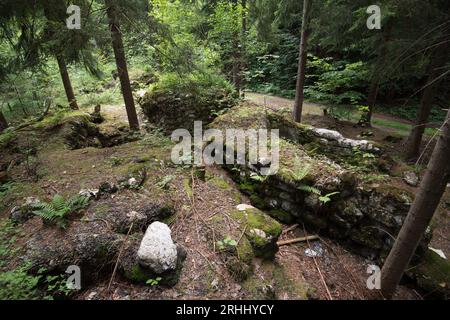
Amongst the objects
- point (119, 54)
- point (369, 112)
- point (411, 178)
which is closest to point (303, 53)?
point (369, 112)

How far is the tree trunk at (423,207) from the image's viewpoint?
10.2 ft

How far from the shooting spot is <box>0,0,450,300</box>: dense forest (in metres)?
3.52

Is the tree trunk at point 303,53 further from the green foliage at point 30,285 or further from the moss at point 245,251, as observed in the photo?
the green foliage at point 30,285

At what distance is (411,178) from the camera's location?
7.55 meters

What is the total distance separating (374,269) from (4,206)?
289 inches

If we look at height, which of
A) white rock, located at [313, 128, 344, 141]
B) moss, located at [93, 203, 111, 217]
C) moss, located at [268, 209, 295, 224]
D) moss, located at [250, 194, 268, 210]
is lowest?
moss, located at [268, 209, 295, 224]

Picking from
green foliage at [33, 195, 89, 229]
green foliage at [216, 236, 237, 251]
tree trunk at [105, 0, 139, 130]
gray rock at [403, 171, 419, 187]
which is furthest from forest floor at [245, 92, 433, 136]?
green foliage at [33, 195, 89, 229]

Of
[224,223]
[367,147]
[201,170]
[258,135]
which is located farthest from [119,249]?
[367,147]

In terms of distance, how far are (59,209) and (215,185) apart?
9.85 feet

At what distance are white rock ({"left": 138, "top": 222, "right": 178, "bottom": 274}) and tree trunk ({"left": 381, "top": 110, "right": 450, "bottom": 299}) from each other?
3400 mm

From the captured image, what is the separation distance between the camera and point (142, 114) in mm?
10664

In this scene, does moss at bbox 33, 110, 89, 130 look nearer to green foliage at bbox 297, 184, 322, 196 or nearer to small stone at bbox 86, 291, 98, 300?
small stone at bbox 86, 291, 98, 300

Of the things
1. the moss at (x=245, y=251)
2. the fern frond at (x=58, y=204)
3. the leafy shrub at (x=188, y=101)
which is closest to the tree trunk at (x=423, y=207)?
the moss at (x=245, y=251)

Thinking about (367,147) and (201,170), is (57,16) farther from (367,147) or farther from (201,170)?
(367,147)
